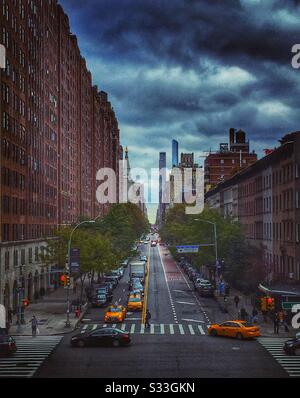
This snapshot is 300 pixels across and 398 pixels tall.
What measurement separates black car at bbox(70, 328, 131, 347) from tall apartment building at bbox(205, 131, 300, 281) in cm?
3156

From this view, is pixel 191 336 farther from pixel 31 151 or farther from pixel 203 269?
pixel 203 269

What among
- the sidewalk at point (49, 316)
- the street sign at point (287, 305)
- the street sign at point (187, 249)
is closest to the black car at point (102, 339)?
the sidewalk at point (49, 316)

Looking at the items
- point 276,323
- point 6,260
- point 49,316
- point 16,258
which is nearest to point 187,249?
point 16,258

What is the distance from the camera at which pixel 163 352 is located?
142 ft

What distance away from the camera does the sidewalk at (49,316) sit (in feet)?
185

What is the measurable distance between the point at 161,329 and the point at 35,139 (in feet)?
145

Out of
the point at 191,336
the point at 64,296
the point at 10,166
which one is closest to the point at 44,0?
the point at 10,166

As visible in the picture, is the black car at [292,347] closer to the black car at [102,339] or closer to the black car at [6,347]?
the black car at [102,339]

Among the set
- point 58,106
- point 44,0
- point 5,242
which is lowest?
point 5,242

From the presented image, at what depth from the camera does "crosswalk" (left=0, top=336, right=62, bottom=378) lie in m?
36.8

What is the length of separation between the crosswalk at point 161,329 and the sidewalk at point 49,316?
8.24 ft

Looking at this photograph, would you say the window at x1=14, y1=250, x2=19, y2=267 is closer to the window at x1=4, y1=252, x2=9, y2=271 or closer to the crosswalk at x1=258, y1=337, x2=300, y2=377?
the window at x1=4, y1=252, x2=9, y2=271

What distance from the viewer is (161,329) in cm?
5619
